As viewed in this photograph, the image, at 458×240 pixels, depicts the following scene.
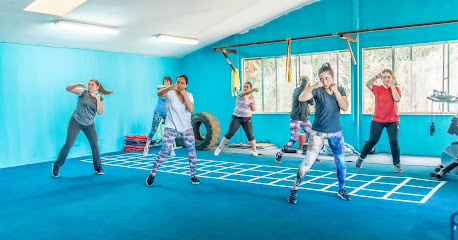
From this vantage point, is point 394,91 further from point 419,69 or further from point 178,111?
point 178,111

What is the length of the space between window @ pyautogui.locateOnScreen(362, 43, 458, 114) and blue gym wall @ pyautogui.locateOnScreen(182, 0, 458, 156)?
20 centimetres

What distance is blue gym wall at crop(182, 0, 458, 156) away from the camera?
29.8ft

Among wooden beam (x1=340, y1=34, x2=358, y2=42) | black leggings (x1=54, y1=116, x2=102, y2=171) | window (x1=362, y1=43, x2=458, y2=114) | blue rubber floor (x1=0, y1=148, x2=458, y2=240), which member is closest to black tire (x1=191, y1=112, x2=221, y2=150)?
blue rubber floor (x1=0, y1=148, x2=458, y2=240)

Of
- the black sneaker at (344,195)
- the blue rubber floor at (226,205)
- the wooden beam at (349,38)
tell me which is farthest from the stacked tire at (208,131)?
the black sneaker at (344,195)

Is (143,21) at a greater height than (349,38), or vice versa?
(143,21)

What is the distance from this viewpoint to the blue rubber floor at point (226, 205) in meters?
4.35

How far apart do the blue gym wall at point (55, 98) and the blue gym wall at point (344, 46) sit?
6.35ft

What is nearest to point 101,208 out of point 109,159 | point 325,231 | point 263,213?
point 263,213

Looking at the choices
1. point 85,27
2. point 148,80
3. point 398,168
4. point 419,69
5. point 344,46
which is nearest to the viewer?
point 398,168

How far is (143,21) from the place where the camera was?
9180 mm

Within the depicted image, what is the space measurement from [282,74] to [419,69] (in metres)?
3.39

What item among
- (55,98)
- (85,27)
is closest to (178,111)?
(85,27)

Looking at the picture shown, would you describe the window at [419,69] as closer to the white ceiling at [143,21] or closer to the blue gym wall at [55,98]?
the white ceiling at [143,21]

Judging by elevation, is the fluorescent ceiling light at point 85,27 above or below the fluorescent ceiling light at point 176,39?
below
